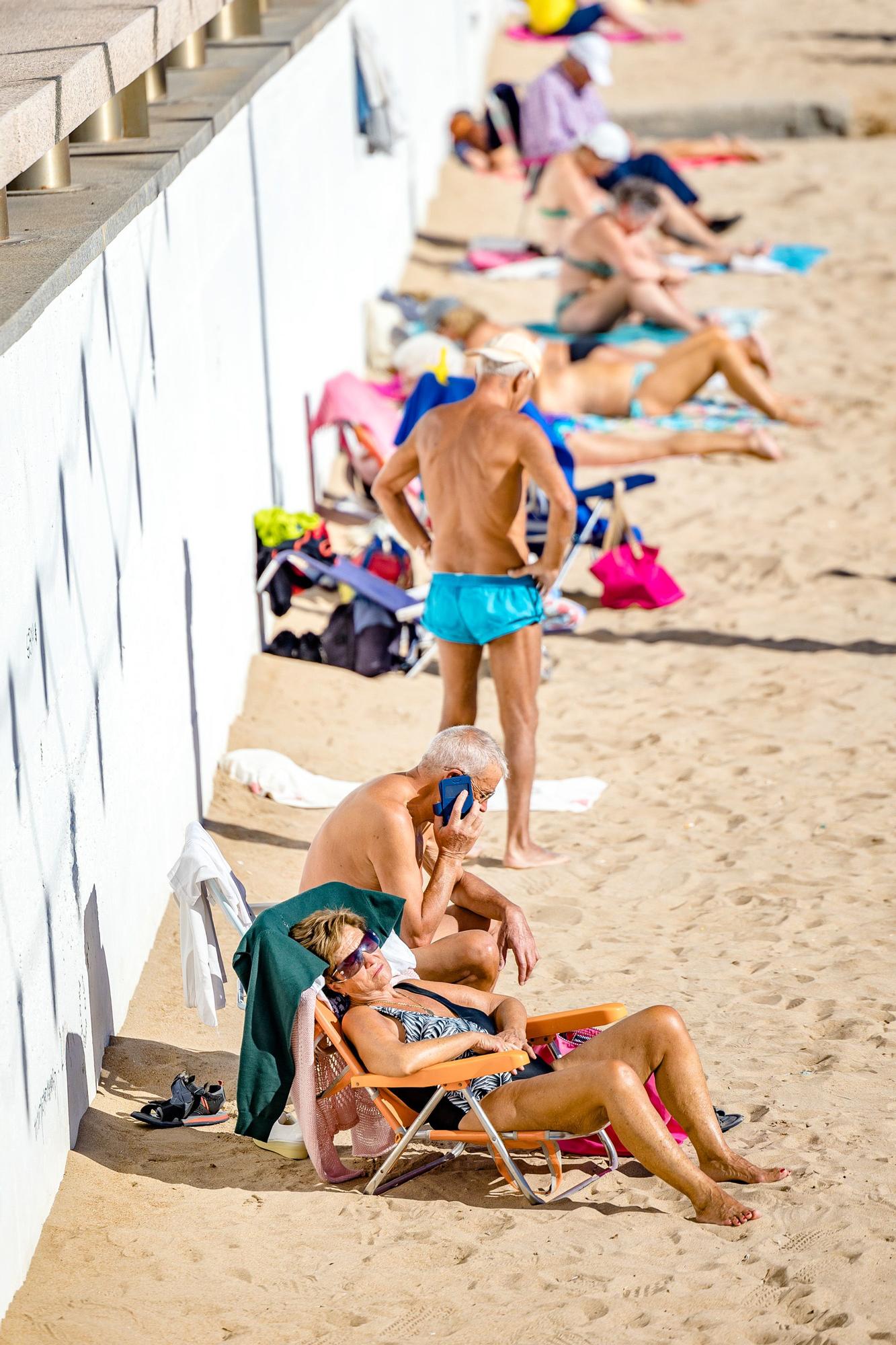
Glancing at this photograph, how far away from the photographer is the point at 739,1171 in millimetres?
4023

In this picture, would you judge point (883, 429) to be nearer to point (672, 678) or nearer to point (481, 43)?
point (672, 678)

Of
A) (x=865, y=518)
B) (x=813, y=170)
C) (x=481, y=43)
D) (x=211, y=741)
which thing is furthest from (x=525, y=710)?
(x=481, y=43)

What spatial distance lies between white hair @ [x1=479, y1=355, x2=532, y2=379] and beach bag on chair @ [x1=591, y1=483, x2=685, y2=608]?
2.47 meters

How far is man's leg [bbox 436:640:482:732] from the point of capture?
593cm

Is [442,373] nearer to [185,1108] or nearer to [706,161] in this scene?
[185,1108]

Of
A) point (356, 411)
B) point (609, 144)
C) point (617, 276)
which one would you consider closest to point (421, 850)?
point (356, 411)

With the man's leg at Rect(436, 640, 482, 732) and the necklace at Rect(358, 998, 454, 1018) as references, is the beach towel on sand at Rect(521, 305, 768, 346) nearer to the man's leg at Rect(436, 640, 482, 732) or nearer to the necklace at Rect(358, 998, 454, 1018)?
the man's leg at Rect(436, 640, 482, 732)

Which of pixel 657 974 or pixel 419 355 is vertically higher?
pixel 419 355

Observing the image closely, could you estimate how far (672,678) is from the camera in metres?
7.52

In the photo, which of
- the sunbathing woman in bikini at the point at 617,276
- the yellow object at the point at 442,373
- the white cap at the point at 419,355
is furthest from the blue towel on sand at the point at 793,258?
the yellow object at the point at 442,373

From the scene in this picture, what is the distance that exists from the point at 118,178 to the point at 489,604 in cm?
182

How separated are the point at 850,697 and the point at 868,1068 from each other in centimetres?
287

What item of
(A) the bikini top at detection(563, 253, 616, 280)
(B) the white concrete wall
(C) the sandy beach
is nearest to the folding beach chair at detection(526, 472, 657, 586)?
(C) the sandy beach

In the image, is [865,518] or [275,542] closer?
[275,542]
